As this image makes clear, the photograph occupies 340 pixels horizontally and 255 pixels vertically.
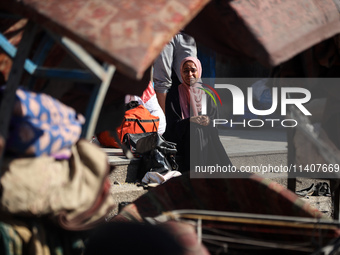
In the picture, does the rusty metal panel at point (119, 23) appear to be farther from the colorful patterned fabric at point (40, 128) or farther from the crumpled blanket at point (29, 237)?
the crumpled blanket at point (29, 237)

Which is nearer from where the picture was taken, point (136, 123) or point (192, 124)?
point (136, 123)

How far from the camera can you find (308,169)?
2.82m

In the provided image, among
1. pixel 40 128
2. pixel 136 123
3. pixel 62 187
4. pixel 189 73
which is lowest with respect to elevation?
pixel 136 123

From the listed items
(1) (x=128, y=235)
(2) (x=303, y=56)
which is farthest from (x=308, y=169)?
(1) (x=128, y=235)

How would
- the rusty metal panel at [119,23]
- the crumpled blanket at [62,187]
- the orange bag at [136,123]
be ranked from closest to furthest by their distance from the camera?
the rusty metal panel at [119,23] < the crumpled blanket at [62,187] < the orange bag at [136,123]

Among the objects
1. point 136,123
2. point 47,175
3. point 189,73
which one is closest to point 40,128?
point 47,175

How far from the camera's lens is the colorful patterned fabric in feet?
5.87

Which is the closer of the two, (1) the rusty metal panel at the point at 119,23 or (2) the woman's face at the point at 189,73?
(1) the rusty metal panel at the point at 119,23

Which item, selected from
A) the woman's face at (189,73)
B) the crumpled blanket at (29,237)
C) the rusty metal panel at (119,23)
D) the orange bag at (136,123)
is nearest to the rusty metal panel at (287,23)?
the rusty metal panel at (119,23)

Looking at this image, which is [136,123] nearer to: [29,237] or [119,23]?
[29,237]

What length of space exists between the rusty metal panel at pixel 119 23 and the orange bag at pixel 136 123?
131 inches

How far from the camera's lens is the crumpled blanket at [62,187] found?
5.79 ft

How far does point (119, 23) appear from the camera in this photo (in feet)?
5.58

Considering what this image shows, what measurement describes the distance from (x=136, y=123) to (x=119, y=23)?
3.56 meters
